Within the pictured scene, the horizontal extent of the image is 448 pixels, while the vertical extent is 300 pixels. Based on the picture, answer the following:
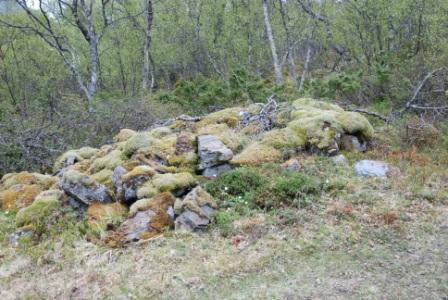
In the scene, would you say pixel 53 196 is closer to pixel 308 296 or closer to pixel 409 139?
pixel 308 296

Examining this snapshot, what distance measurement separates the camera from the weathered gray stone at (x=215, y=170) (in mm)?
7914

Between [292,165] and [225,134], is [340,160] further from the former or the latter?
[225,134]

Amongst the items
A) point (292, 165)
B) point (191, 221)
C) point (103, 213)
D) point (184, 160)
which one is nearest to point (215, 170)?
point (184, 160)

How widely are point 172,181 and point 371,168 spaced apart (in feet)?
11.3

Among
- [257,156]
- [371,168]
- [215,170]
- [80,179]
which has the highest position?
[80,179]

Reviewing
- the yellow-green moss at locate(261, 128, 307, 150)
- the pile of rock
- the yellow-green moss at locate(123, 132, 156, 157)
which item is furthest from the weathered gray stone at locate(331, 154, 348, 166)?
the yellow-green moss at locate(123, 132, 156, 157)

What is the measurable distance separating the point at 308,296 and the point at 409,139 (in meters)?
5.33

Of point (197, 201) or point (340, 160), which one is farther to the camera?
point (340, 160)

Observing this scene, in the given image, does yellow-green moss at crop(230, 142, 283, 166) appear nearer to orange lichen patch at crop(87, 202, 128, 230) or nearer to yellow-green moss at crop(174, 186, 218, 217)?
yellow-green moss at crop(174, 186, 218, 217)

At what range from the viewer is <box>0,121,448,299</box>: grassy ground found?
5.01 m

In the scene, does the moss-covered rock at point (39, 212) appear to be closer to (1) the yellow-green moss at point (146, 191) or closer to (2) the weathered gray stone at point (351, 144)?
(1) the yellow-green moss at point (146, 191)

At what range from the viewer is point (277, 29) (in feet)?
74.3

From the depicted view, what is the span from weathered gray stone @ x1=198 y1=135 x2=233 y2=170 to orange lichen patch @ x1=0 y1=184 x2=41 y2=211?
326cm

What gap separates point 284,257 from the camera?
561cm
